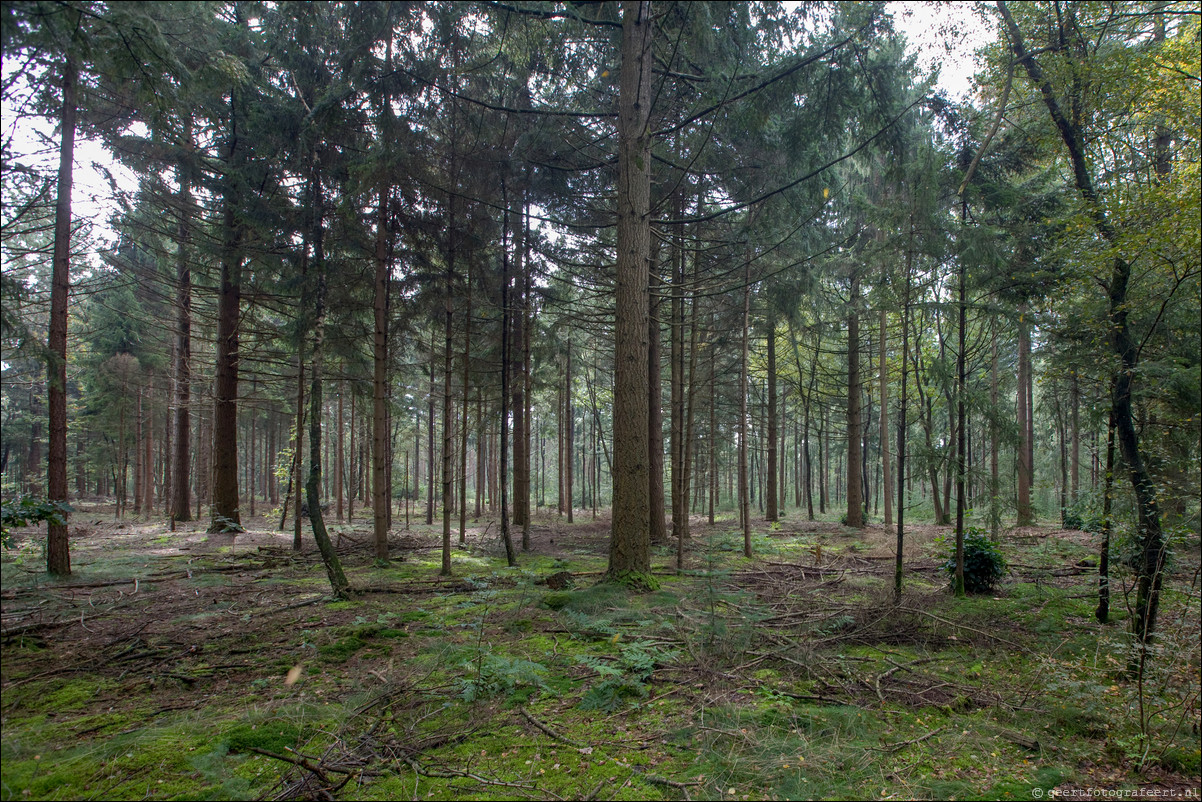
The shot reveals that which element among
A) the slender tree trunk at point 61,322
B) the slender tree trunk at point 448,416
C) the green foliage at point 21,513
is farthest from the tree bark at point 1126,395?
the slender tree trunk at point 61,322

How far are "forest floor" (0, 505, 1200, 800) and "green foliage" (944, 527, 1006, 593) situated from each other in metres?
0.47

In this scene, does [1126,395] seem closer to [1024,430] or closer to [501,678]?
[501,678]

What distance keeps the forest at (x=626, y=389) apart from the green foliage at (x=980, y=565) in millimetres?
52

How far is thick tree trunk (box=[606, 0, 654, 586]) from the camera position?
26.5ft

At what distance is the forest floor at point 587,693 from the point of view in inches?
124

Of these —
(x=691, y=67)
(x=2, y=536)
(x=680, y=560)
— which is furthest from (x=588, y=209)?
(x=2, y=536)

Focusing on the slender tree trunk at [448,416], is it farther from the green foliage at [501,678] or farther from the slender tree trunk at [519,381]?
the green foliage at [501,678]

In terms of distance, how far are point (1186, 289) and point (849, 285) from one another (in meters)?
13.0

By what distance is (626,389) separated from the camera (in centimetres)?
813

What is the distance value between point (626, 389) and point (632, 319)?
1.11 metres

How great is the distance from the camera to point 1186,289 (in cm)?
512

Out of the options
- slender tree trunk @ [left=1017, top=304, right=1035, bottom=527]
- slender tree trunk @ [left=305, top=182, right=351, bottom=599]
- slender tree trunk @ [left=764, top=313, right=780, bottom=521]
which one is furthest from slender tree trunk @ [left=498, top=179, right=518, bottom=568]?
slender tree trunk @ [left=1017, top=304, right=1035, bottom=527]

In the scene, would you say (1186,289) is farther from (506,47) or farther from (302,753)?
(506,47)

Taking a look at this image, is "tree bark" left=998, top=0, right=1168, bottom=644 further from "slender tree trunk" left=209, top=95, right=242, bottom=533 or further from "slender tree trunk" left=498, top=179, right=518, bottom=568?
"slender tree trunk" left=209, top=95, right=242, bottom=533
